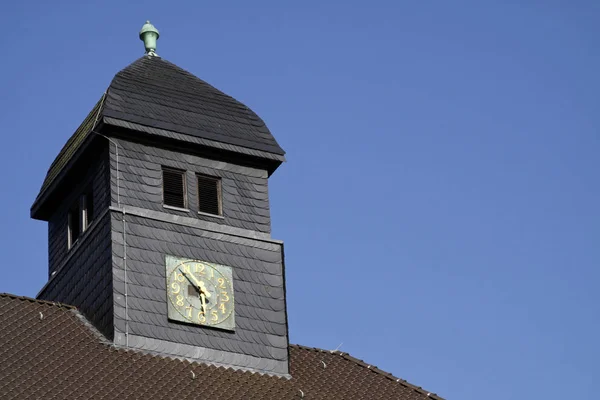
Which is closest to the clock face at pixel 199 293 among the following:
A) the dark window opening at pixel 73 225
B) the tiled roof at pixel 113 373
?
the tiled roof at pixel 113 373

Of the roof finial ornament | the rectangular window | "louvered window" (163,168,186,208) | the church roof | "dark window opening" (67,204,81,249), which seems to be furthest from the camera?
the roof finial ornament

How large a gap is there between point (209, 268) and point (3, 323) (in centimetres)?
579

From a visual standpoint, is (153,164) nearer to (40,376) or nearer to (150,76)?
(150,76)

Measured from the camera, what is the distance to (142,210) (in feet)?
149

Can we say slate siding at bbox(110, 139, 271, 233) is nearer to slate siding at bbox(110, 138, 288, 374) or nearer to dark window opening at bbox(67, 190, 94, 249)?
slate siding at bbox(110, 138, 288, 374)

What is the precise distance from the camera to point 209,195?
155 ft

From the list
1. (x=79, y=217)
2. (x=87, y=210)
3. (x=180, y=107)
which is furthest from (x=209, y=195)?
(x=79, y=217)

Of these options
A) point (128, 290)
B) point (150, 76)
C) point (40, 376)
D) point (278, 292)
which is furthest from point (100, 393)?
point (150, 76)

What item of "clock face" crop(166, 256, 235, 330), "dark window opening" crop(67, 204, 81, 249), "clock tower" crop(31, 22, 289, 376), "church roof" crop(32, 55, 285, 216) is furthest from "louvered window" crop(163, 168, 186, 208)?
"dark window opening" crop(67, 204, 81, 249)

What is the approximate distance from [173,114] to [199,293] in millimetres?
5269

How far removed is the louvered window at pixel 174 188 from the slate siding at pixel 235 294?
86cm

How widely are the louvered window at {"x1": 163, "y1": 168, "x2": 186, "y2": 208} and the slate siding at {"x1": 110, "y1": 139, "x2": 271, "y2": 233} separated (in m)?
0.15

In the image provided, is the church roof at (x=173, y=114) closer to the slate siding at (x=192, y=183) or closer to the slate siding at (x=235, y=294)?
the slate siding at (x=192, y=183)

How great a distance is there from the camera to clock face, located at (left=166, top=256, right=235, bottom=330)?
147 ft
